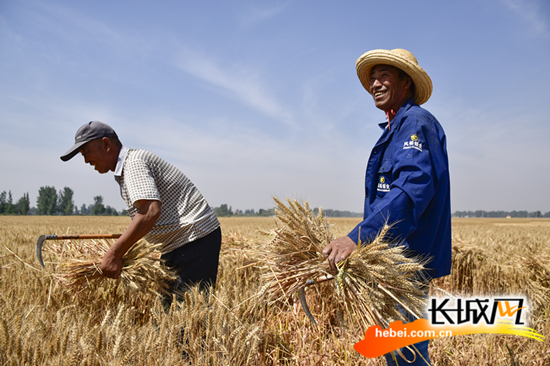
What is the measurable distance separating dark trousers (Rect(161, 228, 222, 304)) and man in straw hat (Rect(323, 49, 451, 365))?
53.8 inches

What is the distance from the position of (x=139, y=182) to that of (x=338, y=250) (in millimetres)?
1553

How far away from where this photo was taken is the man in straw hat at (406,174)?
58.4 inches

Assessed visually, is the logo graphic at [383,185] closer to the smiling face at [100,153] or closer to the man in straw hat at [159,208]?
the man in straw hat at [159,208]

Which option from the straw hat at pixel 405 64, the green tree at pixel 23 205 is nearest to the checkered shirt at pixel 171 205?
the straw hat at pixel 405 64

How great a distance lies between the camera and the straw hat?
1843 mm

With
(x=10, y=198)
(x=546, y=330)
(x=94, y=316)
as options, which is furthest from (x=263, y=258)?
(x=10, y=198)

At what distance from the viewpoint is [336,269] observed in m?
1.46

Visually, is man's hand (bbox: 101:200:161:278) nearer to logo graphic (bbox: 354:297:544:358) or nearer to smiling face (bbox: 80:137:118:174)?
smiling face (bbox: 80:137:118:174)

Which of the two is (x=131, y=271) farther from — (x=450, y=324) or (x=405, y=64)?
(x=405, y=64)

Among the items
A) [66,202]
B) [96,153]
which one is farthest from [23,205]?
[96,153]

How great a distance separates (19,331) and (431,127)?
2394mm

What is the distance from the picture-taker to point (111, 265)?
2.38 meters

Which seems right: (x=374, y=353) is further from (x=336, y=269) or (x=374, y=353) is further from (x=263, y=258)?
(x=263, y=258)

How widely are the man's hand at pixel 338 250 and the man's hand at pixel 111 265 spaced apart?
67.7 inches
